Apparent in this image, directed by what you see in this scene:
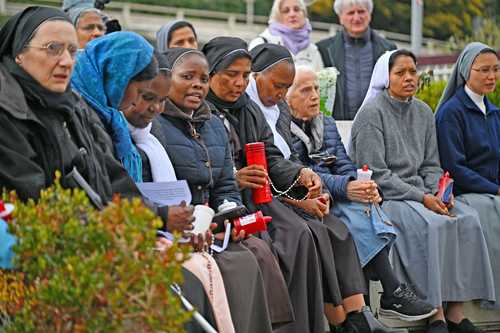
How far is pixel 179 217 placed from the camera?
5230 mm

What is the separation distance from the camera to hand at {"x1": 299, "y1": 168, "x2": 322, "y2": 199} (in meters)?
7.01

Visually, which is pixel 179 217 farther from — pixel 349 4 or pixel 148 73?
pixel 349 4

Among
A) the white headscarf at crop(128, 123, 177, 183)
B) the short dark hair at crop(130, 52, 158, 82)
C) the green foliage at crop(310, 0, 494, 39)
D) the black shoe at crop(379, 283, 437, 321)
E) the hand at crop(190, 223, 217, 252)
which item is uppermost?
the short dark hair at crop(130, 52, 158, 82)

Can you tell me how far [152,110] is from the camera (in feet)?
18.8

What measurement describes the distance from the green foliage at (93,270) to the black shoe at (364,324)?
3025 millimetres

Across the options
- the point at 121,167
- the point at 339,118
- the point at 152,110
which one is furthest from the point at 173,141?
the point at 339,118

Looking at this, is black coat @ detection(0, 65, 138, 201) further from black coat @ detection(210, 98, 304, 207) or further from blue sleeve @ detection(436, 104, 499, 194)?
blue sleeve @ detection(436, 104, 499, 194)

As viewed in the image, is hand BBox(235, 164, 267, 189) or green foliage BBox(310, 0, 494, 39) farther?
green foliage BBox(310, 0, 494, 39)

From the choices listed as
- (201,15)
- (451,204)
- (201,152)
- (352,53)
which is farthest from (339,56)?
(201,15)

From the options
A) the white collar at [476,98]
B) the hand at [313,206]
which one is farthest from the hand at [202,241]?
the white collar at [476,98]

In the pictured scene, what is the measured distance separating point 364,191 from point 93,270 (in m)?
3.77

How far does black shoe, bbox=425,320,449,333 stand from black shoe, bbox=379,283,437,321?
140 millimetres

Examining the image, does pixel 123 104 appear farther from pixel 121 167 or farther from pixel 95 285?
pixel 95 285

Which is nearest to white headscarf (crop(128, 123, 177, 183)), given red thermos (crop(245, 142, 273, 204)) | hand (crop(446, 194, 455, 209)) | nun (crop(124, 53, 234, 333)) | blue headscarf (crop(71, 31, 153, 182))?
nun (crop(124, 53, 234, 333))
